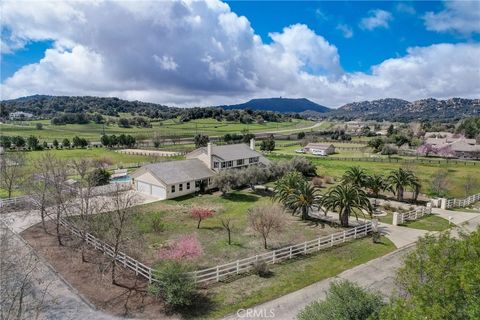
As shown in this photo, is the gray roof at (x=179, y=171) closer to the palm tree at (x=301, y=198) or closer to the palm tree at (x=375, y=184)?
the palm tree at (x=301, y=198)

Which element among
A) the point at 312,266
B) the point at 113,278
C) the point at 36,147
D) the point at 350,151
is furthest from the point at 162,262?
the point at 350,151

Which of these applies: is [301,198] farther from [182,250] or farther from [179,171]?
[179,171]

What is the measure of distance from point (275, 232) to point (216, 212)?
878cm

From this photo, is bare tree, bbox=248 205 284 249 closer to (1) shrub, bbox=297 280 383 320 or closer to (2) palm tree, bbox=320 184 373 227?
(2) palm tree, bbox=320 184 373 227

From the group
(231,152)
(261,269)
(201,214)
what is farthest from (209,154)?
(261,269)

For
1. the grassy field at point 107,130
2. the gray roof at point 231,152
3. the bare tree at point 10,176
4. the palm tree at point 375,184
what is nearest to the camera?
the bare tree at point 10,176

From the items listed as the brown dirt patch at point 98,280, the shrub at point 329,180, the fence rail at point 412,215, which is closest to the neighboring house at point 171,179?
the brown dirt patch at point 98,280

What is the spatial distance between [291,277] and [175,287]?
7336 mm

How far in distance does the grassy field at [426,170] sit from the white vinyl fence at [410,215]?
11.2m

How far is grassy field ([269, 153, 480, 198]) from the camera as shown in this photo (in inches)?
1765

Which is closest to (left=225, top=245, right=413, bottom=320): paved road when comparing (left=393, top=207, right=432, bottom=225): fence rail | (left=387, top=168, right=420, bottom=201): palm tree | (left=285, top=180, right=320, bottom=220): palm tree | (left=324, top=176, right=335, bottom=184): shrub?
(left=393, top=207, right=432, bottom=225): fence rail

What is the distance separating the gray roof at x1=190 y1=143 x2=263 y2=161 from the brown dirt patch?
1016 inches

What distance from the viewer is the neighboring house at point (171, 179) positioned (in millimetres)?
40031

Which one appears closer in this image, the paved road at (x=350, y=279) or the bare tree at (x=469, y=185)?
the paved road at (x=350, y=279)
